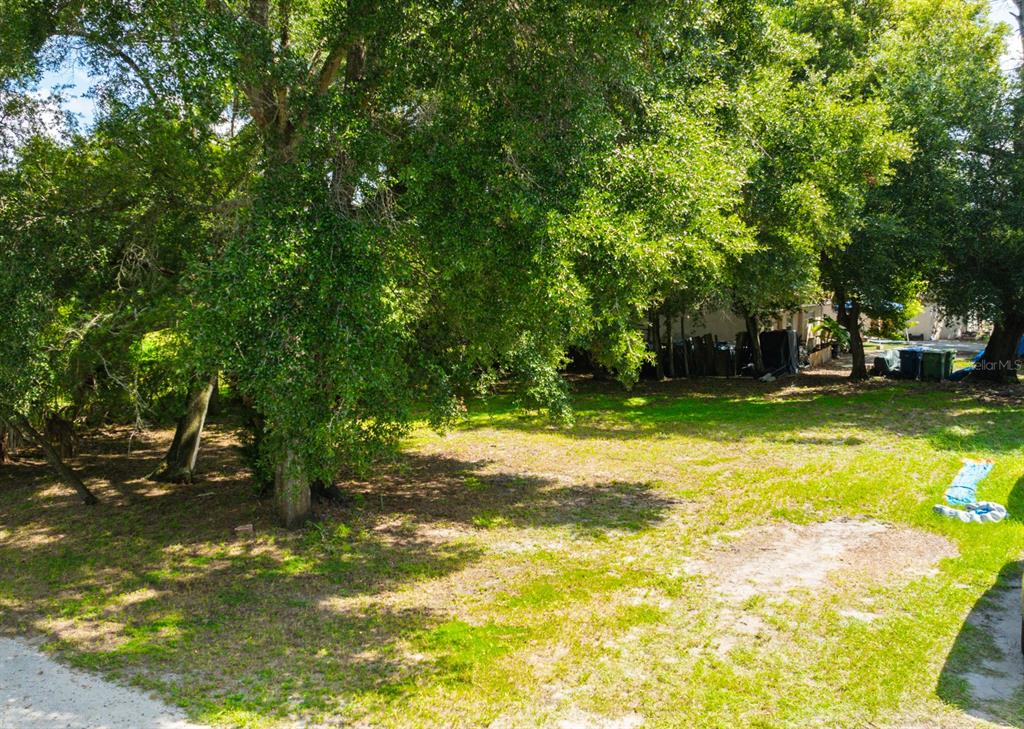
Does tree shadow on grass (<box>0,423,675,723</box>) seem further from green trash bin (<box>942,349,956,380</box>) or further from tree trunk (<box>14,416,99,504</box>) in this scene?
green trash bin (<box>942,349,956,380</box>)

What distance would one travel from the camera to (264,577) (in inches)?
325

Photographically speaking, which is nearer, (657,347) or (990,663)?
(990,663)

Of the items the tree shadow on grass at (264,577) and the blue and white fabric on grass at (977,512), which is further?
the blue and white fabric on grass at (977,512)

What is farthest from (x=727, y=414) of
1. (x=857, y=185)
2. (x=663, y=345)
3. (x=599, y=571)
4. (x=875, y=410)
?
(x=599, y=571)

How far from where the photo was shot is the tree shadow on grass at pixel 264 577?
598cm

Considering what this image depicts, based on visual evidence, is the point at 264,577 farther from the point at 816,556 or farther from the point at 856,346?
the point at 856,346

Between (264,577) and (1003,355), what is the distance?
19.7 meters

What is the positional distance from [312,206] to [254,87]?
160 cm

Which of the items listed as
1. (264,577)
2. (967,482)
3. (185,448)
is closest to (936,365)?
(967,482)

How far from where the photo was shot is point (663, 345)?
27078 mm

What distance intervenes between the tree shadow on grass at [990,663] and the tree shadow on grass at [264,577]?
3.29m

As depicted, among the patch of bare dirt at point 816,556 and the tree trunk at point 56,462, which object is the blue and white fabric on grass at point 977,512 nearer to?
the patch of bare dirt at point 816,556

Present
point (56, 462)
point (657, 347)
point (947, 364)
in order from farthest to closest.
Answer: point (657, 347) < point (947, 364) < point (56, 462)

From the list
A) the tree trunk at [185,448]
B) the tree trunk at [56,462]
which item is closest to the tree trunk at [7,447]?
the tree trunk at [56,462]
